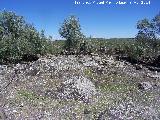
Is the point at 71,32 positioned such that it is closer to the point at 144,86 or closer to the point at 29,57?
the point at 29,57

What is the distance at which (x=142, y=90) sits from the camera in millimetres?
42219

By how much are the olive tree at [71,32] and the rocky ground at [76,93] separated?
91.7 ft

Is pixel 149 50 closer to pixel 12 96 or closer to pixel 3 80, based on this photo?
pixel 3 80

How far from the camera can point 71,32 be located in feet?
268

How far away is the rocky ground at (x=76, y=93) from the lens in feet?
104

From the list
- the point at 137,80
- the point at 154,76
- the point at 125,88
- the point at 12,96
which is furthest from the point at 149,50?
the point at 12,96

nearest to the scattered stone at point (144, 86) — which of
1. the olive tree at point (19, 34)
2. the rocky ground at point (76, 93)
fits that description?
the rocky ground at point (76, 93)

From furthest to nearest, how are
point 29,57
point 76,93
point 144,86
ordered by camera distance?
point 29,57 < point 144,86 < point 76,93

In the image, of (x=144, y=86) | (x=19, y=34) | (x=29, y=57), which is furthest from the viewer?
(x=19, y=34)

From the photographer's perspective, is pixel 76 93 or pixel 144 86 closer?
pixel 76 93

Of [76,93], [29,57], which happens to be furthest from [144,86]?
[29,57]

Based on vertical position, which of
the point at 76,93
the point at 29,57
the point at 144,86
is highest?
the point at 29,57

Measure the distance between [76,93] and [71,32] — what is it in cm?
4470

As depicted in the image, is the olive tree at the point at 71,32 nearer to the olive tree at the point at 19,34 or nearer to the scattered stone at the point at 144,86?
the olive tree at the point at 19,34
